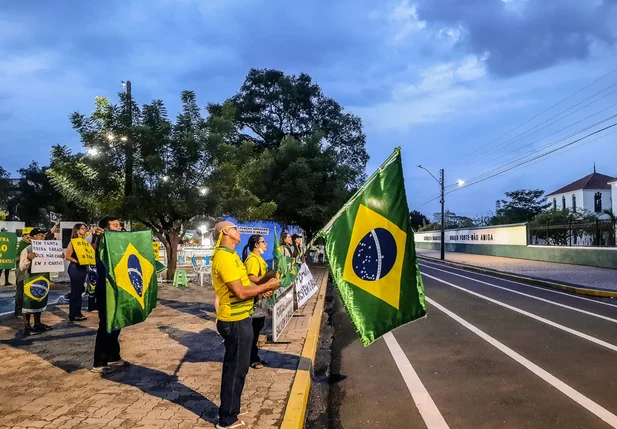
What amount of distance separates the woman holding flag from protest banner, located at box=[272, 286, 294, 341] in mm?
3741

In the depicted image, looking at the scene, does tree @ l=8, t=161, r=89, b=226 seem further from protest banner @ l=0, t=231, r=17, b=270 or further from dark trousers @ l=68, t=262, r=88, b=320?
dark trousers @ l=68, t=262, r=88, b=320

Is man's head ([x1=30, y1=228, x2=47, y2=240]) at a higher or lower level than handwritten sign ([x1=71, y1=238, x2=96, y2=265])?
higher

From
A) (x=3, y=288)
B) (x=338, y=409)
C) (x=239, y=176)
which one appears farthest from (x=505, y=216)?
(x=338, y=409)

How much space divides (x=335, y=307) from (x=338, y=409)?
863 centimetres

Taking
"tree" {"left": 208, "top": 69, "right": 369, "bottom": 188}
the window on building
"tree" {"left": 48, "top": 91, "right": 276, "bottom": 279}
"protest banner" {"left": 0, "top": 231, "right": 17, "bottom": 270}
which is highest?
"tree" {"left": 208, "top": 69, "right": 369, "bottom": 188}

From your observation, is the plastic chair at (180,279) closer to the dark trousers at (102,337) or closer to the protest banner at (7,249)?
the protest banner at (7,249)

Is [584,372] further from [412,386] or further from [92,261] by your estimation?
[92,261]

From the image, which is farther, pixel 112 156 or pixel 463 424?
pixel 112 156

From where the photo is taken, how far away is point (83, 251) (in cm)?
944

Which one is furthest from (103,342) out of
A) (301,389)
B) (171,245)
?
(171,245)

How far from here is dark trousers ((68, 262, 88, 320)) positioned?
30.8 ft

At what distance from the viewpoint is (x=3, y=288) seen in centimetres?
1558

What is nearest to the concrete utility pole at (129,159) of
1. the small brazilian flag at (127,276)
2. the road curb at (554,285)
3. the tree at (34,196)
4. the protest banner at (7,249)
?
the protest banner at (7,249)

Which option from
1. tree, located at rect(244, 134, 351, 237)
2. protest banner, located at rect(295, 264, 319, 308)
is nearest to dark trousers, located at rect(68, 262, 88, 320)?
protest banner, located at rect(295, 264, 319, 308)
